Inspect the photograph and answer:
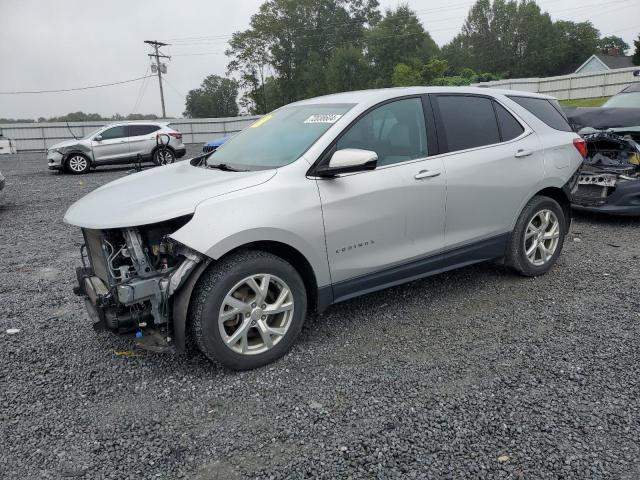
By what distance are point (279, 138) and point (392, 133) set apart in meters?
0.86

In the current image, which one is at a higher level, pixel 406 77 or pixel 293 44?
pixel 293 44

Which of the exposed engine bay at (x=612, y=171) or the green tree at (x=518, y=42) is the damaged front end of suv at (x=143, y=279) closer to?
the exposed engine bay at (x=612, y=171)

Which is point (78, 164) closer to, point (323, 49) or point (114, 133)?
point (114, 133)

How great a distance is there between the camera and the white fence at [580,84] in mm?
27297

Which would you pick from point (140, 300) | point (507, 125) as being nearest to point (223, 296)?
point (140, 300)

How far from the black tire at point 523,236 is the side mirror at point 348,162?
1.89m

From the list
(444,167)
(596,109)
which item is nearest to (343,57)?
(596,109)

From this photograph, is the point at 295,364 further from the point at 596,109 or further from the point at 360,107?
the point at 596,109

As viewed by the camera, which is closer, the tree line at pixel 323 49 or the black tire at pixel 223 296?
the black tire at pixel 223 296

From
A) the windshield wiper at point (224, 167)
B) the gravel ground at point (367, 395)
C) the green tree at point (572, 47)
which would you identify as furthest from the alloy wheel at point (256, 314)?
the green tree at point (572, 47)

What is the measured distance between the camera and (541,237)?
189 inches

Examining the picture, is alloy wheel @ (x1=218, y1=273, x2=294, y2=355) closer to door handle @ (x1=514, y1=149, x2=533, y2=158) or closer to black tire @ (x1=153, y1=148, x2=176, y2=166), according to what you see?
door handle @ (x1=514, y1=149, x2=533, y2=158)

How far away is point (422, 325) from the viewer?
395 centimetres

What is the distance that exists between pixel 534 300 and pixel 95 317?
3.44 meters
